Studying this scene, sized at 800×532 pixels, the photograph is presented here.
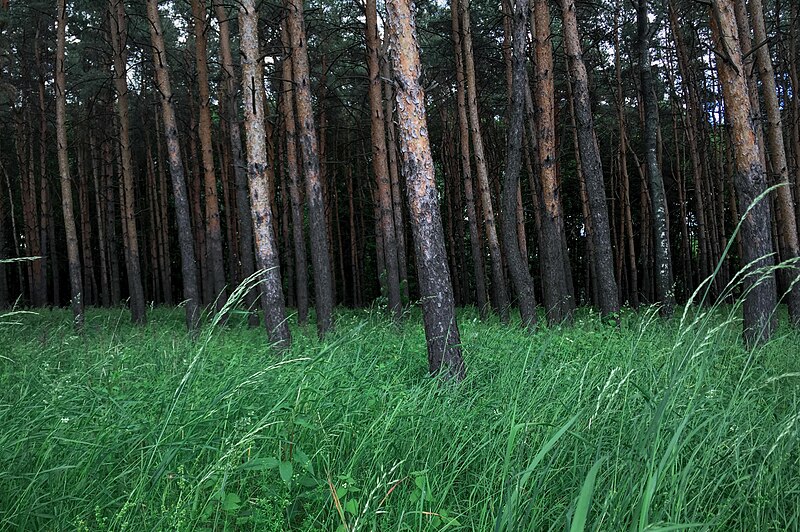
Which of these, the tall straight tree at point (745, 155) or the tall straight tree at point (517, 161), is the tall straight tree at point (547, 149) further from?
the tall straight tree at point (745, 155)

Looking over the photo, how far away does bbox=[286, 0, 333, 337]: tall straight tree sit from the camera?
35.5ft

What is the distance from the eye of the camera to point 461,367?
5316 millimetres

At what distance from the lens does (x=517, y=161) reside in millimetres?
11023

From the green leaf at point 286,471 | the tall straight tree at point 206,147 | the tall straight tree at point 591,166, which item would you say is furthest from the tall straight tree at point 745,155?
the tall straight tree at point 206,147

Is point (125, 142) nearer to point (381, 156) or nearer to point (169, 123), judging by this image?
point (169, 123)

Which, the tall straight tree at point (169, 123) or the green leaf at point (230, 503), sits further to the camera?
the tall straight tree at point (169, 123)

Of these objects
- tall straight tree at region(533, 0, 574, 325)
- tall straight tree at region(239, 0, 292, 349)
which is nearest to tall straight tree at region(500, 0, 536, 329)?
tall straight tree at region(533, 0, 574, 325)

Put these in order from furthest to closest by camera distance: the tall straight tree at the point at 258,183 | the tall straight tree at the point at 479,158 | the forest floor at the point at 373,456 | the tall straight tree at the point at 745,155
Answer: the tall straight tree at the point at 479,158 → the tall straight tree at the point at 258,183 → the tall straight tree at the point at 745,155 → the forest floor at the point at 373,456

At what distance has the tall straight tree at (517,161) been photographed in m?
10.4

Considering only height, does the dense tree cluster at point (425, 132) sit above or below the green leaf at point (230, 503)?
above

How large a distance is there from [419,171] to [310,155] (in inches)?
233

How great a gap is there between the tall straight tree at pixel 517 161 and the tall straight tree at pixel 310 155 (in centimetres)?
366

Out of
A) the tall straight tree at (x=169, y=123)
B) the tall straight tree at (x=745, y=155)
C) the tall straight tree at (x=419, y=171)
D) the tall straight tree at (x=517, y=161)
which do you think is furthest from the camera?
the tall straight tree at (x=169, y=123)

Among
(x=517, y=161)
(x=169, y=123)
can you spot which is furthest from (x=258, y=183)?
(x=517, y=161)
